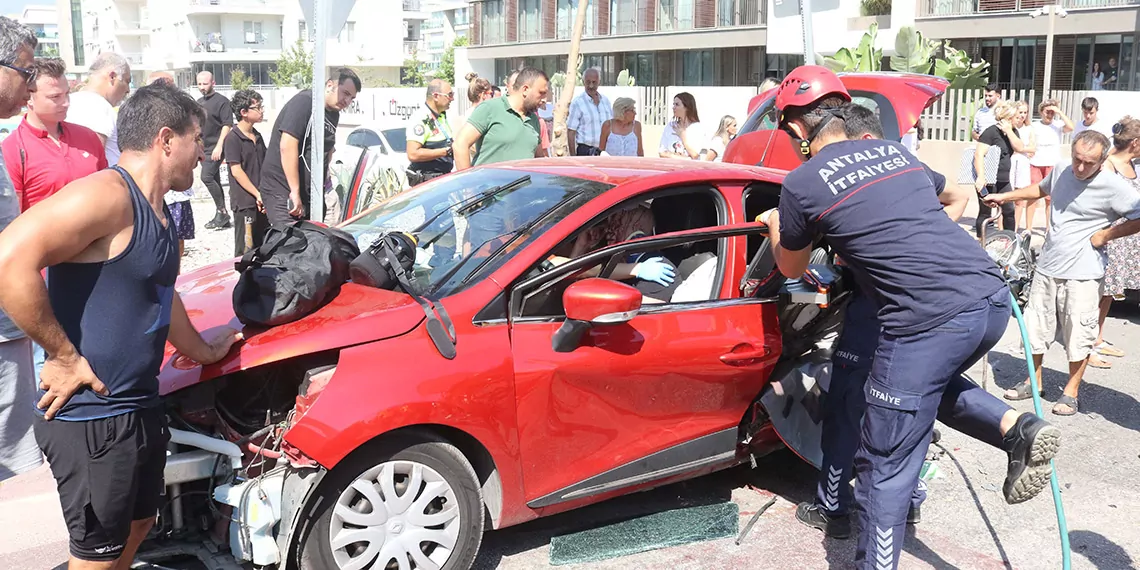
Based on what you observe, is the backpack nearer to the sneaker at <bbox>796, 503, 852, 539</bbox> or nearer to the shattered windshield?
the shattered windshield

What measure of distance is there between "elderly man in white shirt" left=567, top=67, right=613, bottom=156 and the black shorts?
912 cm

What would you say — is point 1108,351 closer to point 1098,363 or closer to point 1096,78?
point 1098,363

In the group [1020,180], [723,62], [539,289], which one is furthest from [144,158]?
[723,62]

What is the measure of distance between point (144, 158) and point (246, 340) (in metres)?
0.78

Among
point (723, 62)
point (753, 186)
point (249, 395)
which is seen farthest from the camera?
point (723, 62)

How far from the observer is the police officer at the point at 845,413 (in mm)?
4109

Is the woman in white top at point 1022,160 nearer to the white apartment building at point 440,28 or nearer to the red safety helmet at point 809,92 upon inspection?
the red safety helmet at point 809,92

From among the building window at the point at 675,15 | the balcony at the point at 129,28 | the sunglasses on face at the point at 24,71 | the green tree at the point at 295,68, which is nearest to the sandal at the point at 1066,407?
the sunglasses on face at the point at 24,71

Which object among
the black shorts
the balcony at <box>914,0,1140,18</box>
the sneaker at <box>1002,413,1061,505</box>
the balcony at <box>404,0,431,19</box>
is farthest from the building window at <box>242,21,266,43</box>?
the sneaker at <box>1002,413,1061,505</box>

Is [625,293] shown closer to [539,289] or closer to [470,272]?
[539,289]

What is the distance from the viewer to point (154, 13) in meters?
84.2

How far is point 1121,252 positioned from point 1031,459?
3767 millimetres

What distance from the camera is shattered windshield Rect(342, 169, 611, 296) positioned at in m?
3.95

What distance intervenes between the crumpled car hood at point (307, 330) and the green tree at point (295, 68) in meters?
63.6
